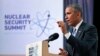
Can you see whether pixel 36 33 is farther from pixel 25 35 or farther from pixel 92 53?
pixel 92 53

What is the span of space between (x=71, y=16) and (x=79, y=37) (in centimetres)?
20

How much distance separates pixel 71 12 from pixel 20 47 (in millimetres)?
1731

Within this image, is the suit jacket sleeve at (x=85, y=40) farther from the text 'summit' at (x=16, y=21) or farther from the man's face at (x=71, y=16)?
the text 'summit' at (x=16, y=21)

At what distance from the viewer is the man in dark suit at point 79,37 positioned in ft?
6.74

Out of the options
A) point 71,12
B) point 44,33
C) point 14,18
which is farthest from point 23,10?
point 71,12

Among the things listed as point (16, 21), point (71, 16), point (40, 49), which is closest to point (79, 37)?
point (71, 16)

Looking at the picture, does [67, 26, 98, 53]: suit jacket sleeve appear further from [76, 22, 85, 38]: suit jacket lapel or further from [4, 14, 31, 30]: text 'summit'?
[4, 14, 31, 30]: text 'summit'

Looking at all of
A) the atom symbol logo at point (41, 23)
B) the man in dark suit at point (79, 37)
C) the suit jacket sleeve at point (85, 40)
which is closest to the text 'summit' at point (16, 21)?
the atom symbol logo at point (41, 23)

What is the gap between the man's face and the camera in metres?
2.25

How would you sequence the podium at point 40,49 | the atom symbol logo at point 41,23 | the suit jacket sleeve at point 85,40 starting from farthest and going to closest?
the atom symbol logo at point 41,23 → the suit jacket sleeve at point 85,40 → the podium at point 40,49

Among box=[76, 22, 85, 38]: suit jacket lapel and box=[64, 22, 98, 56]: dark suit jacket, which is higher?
box=[76, 22, 85, 38]: suit jacket lapel

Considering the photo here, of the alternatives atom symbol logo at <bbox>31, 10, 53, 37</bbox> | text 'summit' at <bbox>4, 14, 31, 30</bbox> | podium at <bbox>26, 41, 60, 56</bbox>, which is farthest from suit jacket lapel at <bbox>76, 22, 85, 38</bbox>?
text 'summit' at <bbox>4, 14, 31, 30</bbox>

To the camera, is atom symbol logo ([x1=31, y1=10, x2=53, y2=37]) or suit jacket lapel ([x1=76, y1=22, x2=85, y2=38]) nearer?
suit jacket lapel ([x1=76, y1=22, x2=85, y2=38])

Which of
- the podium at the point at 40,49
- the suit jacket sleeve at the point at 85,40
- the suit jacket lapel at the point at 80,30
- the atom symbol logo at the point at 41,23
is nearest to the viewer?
the podium at the point at 40,49
